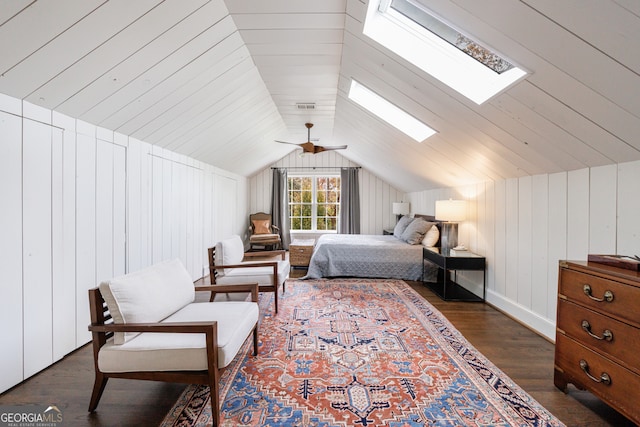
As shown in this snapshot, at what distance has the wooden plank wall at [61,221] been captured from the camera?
183 cm

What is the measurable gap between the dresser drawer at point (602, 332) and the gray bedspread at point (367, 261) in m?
2.67

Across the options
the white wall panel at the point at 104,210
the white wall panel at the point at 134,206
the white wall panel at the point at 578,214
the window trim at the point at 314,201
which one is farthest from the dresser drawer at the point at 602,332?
the window trim at the point at 314,201

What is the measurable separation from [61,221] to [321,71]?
2619 millimetres

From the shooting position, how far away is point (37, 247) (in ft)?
6.56

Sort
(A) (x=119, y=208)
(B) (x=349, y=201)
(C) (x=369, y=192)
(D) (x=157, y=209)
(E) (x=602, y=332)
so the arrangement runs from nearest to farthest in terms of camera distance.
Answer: (E) (x=602, y=332), (A) (x=119, y=208), (D) (x=157, y=209), (B) (x=349, y=201), (C) (x=369, y=192)

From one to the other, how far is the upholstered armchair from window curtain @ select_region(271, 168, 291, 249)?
0.15 m

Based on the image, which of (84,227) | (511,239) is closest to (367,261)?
(511,239)

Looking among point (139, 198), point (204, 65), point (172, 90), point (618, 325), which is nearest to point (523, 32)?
point (618, 325)

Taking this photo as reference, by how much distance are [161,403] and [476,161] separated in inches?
134

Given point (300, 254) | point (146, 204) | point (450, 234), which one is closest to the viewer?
point (146, 204)

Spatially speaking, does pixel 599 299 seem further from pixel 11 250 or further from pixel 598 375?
pixel 11 250

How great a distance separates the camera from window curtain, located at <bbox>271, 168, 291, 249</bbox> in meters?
7.41

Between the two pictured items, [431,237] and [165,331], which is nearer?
[165,331]

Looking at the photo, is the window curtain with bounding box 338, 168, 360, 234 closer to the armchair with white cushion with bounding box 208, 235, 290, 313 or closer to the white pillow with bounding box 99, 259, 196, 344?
the armchair with white cushion with bounding box 208, 235, 290, 313
